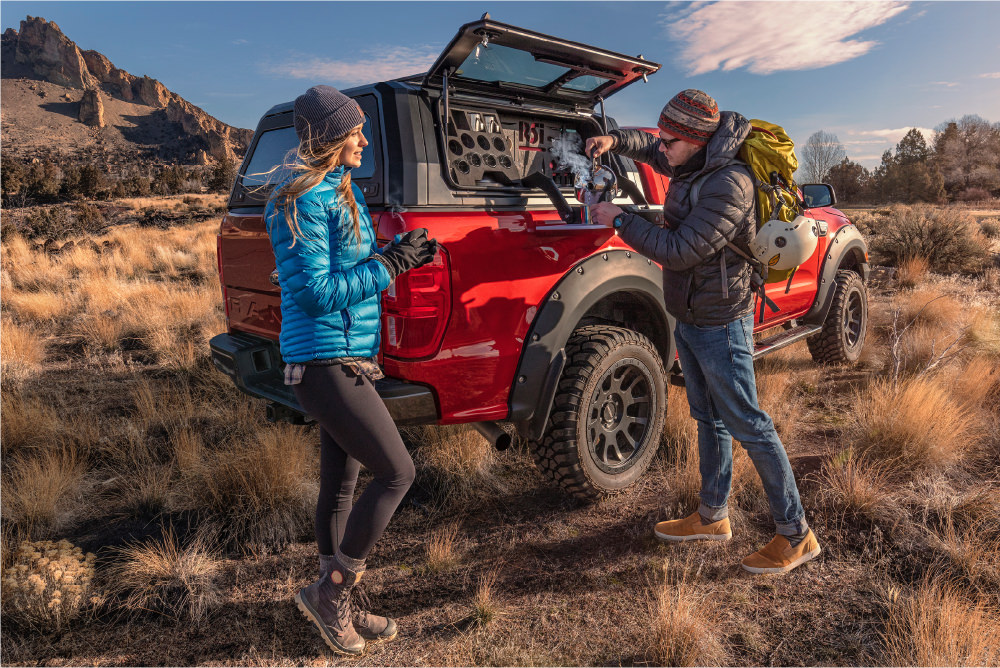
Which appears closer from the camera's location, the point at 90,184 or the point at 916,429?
the point at 916,429

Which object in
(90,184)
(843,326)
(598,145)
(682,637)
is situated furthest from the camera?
(90,184)

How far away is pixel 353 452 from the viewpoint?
215cm

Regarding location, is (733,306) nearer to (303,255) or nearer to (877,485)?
(877,485)

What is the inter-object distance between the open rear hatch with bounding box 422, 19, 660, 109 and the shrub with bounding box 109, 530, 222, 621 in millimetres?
2653

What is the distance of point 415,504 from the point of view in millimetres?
3545

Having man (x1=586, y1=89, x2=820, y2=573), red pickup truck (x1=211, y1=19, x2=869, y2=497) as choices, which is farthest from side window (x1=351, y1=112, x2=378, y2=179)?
man (x1=586, y1=89, x2=820, y2=573)

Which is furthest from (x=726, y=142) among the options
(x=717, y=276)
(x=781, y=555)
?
(x=781, y=555)


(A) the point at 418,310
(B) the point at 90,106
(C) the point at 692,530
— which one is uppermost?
(B) the point at 90,106

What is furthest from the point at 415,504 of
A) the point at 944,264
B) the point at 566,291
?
the point at 944,264

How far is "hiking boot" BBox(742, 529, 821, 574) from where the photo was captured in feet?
8.96

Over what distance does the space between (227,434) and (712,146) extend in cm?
392

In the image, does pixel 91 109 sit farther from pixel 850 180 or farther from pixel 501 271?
pixel 501 271

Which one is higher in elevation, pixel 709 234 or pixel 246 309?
pixel 709 234

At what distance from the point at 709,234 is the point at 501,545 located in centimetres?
188
